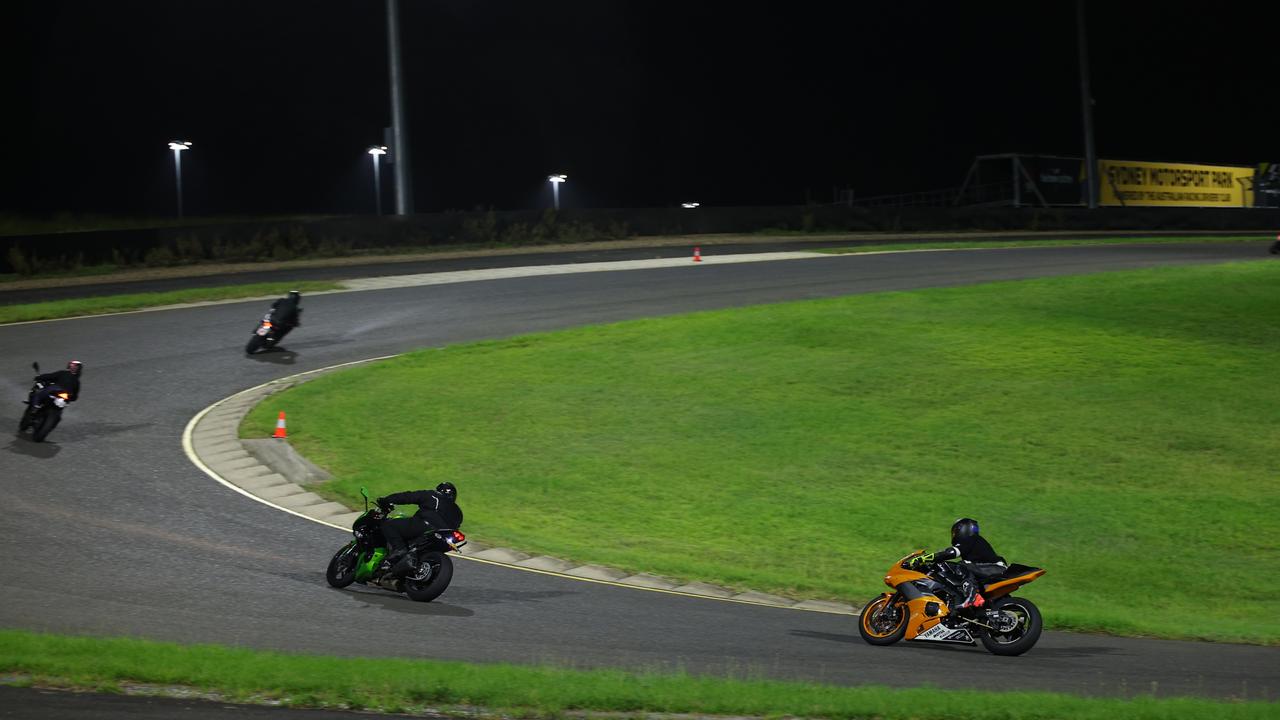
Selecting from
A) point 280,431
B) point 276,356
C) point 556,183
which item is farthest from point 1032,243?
point 280,431

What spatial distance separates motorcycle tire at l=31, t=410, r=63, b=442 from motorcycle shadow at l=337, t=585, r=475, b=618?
777 cm

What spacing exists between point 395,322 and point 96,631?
17547 mm

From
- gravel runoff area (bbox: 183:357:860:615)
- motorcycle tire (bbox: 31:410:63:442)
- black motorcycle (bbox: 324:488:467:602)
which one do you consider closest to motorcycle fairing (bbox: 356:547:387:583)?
black motorcycle (bbox: 324:488:467:602)

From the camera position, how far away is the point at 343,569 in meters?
12.2

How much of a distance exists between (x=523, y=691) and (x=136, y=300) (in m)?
22.9

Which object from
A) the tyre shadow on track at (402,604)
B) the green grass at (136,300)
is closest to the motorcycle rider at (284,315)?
the green grass at (136,300)

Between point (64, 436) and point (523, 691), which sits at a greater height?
point (64, 436)

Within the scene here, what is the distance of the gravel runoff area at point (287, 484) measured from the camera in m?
12.7

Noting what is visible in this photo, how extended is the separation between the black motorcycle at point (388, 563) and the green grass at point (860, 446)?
2.11m

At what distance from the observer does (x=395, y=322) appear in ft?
90.5

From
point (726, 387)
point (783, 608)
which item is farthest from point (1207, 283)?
point (783, 608)

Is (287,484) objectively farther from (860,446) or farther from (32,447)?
(860,446)

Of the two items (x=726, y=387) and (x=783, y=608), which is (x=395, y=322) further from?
(x=783, y=608)

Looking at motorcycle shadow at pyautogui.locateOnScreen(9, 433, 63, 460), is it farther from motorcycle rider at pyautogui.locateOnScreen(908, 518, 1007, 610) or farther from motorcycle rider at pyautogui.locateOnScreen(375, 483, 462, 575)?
motorcycle rider at pyautogui.locateOnScreen(908, 518, 1007, 610)
